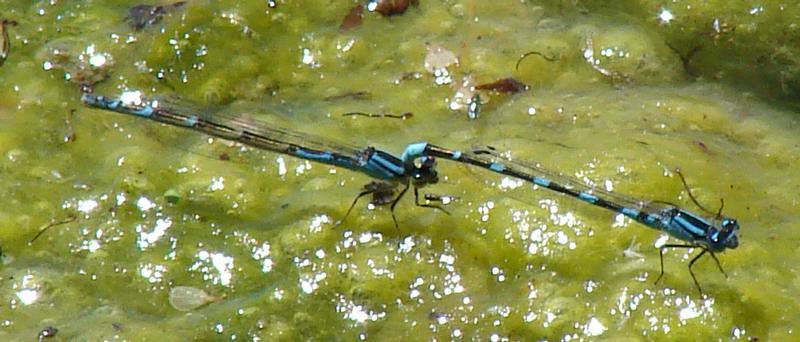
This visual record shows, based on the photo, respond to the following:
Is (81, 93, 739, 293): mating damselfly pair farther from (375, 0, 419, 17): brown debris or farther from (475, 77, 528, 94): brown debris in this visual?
(375, 0, 419, 17): brown debris

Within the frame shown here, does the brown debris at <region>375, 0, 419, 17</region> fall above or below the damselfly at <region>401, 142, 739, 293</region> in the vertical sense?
above

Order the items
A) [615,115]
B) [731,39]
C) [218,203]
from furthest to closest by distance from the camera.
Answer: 1. [731,39]
2. [615,115]
3. [218,203]

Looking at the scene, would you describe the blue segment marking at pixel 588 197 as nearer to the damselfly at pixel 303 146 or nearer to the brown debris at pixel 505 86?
the damselfly at pixel 303 146

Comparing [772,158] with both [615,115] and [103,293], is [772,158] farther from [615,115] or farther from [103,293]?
[103,293]

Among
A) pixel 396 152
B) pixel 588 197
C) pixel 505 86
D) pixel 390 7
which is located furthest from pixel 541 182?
pixel 390 7

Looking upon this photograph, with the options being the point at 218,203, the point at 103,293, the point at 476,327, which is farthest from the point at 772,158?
the point at 103,293

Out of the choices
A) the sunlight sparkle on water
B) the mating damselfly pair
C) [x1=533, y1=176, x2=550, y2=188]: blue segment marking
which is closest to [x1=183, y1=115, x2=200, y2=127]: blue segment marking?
the mating damselfly pair

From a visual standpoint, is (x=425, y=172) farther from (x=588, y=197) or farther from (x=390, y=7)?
(x=390, y=7)
